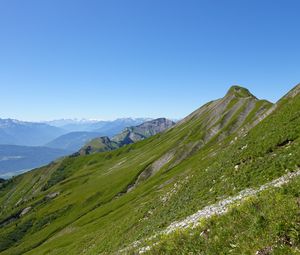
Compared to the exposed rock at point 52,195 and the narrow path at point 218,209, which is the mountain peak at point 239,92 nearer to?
the exposed rock at point 52,195

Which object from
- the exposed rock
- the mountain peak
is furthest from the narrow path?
the exposed rock

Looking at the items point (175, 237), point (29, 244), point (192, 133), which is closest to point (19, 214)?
point (29, 244)

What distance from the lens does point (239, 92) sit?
164m

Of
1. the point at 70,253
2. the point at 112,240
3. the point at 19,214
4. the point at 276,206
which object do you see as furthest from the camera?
the point at 19,214

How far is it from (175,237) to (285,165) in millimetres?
16293

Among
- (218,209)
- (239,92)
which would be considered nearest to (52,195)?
(239,92)

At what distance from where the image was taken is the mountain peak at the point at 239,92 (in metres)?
158

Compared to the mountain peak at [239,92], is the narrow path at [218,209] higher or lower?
lower

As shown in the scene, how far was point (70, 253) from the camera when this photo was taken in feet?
197

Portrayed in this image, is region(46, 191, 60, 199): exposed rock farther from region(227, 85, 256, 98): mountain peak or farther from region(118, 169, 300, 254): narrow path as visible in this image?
region(118, 169, 300, 254): narrow path

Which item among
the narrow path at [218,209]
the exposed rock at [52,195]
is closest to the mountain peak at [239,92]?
the exposed rock at [52,195]

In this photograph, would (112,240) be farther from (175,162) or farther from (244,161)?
(175,162)

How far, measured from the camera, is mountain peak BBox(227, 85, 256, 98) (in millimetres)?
158500

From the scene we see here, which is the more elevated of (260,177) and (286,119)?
(286,119)
